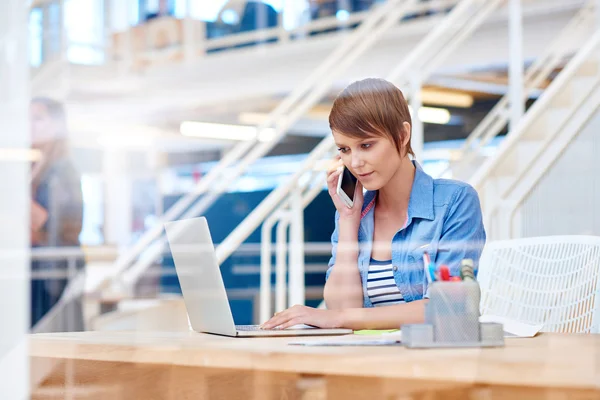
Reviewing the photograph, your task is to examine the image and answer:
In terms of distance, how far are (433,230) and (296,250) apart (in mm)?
1342

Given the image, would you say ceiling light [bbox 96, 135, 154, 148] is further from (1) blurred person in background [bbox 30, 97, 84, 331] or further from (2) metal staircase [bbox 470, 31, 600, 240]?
(2) metal staircase [bbox 470, 31, 600, 240]

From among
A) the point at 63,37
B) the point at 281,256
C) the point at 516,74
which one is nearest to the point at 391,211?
the point at 281,256

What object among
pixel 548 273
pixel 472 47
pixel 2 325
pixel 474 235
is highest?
pixel 472 47

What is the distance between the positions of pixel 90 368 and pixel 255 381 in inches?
9.0

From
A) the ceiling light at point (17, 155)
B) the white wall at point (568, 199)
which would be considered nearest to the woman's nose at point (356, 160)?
the ceiling light at point (17, 155)

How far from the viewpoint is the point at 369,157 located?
1.36m

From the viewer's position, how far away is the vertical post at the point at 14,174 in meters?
1.93

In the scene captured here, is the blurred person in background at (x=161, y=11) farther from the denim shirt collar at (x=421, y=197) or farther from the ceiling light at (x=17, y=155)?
the denim shirt collar at (x=421, y=197)

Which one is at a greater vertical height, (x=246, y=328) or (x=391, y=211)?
(x=391, y=211)

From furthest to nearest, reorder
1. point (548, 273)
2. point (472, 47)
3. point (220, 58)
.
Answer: point (220, 58) < point (472, 47) < point (548, 273)

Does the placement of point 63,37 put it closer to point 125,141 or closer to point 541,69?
point 125,141

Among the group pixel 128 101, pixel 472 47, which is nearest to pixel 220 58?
pixel 128 101

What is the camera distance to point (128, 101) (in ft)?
13.9

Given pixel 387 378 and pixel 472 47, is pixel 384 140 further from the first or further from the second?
pixel 472 47
